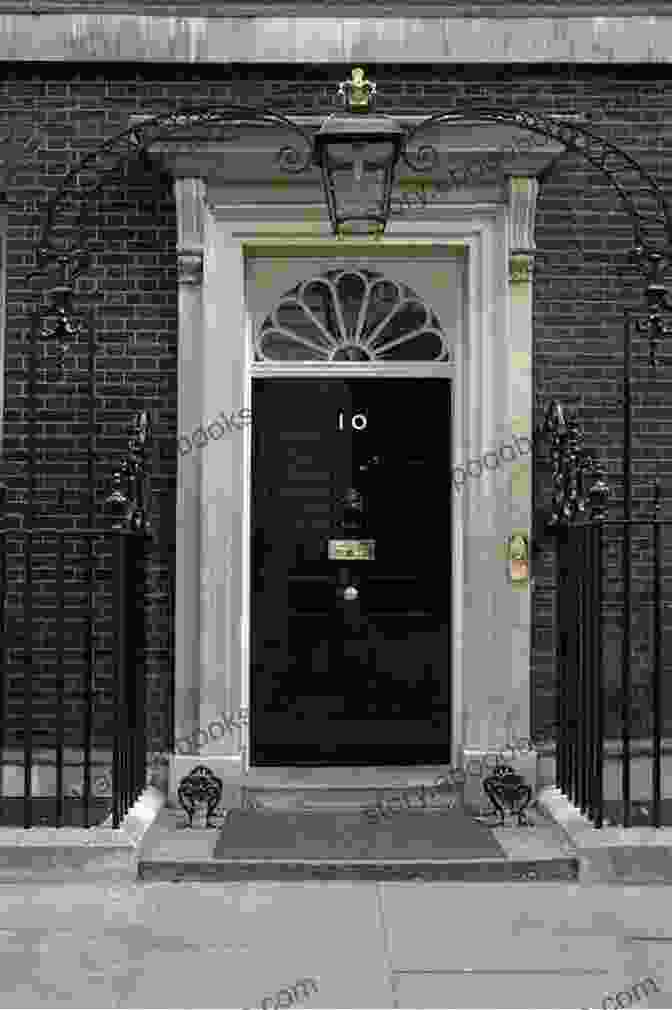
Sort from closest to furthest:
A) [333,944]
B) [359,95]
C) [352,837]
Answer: [333,944], [359,95], [352,837]

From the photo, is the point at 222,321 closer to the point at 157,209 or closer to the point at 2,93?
the point at 157,209

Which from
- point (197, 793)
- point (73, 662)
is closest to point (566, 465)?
point (197, 793)

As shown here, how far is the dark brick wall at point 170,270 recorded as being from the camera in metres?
9.50

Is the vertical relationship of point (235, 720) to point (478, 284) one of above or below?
below

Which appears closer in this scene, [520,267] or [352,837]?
[352,837]

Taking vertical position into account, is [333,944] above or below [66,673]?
below

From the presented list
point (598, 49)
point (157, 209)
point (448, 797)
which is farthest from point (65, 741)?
point (598, 49)

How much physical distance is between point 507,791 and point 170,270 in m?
3.45

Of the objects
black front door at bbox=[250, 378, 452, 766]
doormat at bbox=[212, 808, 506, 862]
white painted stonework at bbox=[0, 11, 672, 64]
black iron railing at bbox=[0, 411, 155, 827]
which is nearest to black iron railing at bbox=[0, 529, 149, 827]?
black iron railing at bbox=[0, 411, 155, 827]

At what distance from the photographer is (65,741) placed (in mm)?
9430

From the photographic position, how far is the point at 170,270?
9.53 m

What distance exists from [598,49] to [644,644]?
11.0ft

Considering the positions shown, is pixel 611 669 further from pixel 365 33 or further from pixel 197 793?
pixel 365 33

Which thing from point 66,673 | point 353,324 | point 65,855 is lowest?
point 65,855
